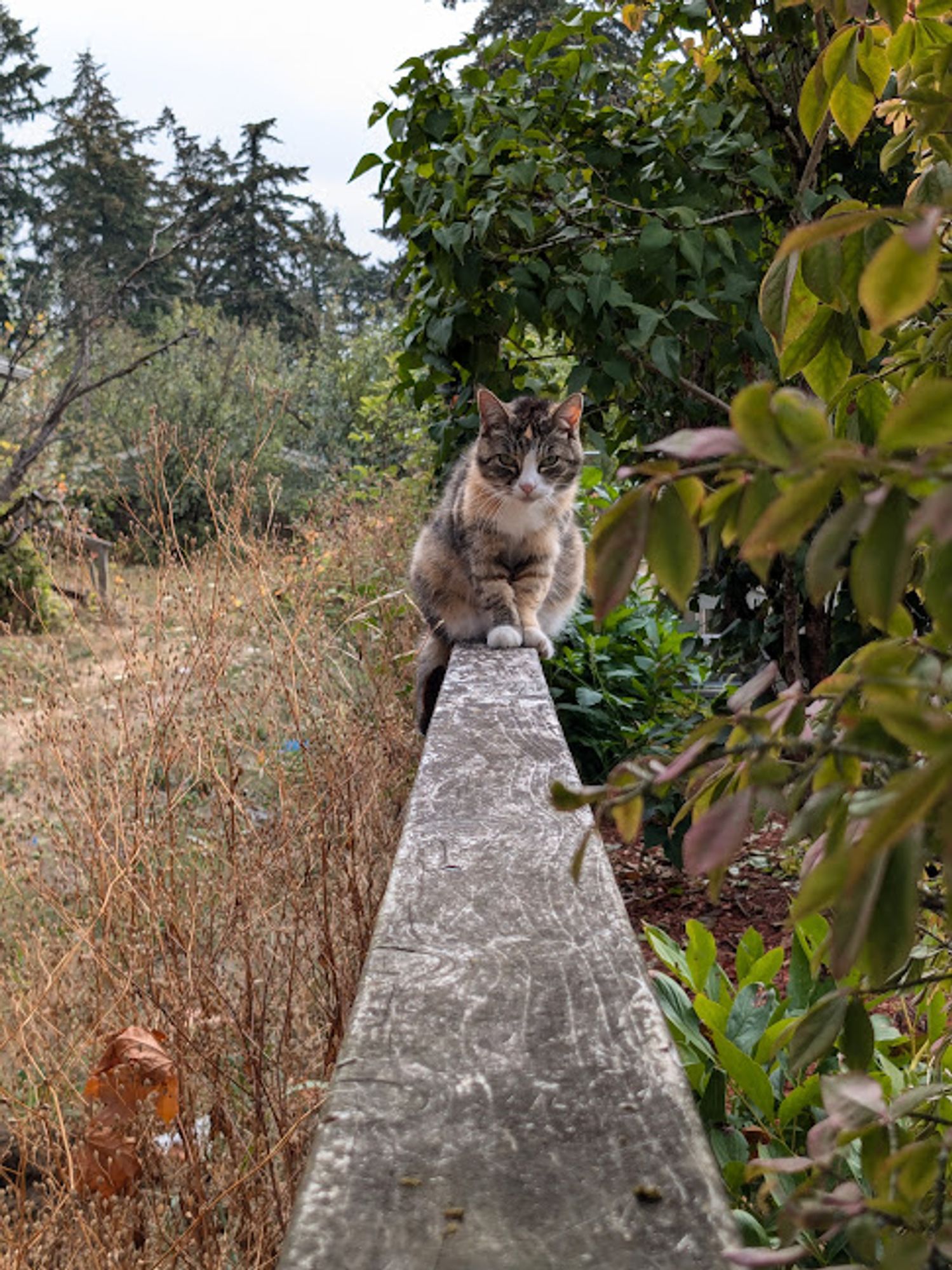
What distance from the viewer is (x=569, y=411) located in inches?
145

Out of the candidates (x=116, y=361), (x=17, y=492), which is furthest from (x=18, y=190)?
(x=17, y=492)

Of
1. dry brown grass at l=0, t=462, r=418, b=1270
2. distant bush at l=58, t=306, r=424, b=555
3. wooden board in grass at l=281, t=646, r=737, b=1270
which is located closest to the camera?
wooden board in grass at l=281, t=646, r=737, b=1270

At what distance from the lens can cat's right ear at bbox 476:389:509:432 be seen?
352cm

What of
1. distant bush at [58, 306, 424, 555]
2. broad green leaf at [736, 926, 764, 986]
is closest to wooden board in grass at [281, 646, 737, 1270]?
broad green leaf at [736, 926, 764, 986]

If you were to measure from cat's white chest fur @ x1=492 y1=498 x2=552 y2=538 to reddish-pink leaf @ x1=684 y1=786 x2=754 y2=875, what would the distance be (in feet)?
9.92

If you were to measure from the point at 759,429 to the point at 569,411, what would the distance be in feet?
10.7

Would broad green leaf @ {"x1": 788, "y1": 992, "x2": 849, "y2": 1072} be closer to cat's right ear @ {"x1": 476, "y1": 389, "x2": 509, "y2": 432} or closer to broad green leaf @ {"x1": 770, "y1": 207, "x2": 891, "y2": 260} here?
broad green leaf @ {"x1": 770, "y1": 207, "x2": 891, "y2": 260}

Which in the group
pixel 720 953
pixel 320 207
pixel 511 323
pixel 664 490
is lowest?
pixel 720 953

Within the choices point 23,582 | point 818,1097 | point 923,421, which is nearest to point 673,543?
point 923,421

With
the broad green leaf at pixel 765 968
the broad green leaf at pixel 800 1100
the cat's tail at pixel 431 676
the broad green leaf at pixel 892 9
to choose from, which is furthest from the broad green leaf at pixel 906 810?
the cat's tail at pixel 431 676

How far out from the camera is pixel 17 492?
1171cm

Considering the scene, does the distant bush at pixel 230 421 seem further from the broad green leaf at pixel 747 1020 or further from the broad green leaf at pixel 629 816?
the broad green leaf at pixel 629 816

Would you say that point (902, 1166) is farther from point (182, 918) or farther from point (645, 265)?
point (645, 265)

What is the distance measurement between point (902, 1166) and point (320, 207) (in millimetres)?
34663
